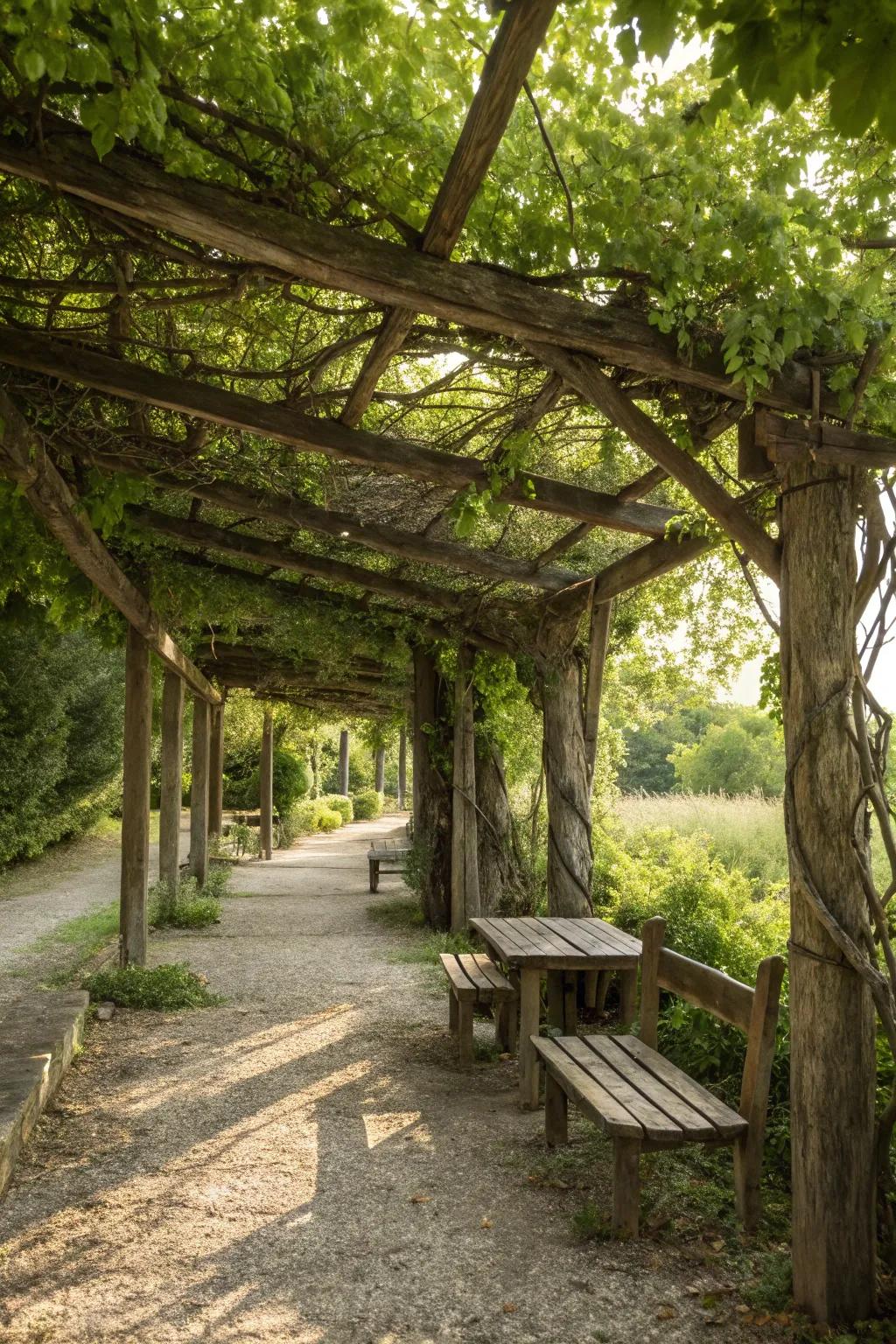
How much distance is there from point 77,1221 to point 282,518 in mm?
3746

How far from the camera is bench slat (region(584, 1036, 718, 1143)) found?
3320mm

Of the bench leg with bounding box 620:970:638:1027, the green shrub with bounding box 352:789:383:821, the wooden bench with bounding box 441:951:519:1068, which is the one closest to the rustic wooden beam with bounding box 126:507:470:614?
the wooden bench with bounding box 441:951:519:1068

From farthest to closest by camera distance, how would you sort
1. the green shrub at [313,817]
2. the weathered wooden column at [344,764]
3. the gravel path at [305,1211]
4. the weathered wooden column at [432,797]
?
the weathered wooden column at [344,764] → the green shrub at [313,817] → the weathered wooden column at [432,797] → the gravel path at [305,1211]

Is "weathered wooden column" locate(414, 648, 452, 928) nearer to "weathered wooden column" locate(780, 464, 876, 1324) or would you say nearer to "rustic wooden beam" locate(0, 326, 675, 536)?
"rustic wooden beam" locate(0, 326, 675, 536)

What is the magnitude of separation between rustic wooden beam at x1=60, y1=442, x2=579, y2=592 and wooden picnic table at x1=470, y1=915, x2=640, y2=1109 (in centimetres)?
221

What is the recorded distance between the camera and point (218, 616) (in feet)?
29.5

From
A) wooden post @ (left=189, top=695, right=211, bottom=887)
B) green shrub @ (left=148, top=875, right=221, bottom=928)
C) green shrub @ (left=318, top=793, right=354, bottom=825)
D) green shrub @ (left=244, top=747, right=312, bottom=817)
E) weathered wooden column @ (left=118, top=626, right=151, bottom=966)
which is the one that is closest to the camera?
weathered wooden column @ (left=118, top=626, right=151, bottom=966)

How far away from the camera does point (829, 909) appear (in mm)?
3090

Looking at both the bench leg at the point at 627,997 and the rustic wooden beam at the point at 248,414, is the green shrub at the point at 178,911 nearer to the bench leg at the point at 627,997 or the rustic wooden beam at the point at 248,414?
the bench leg at the point at 627,997

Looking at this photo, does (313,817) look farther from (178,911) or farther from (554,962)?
(554,962)

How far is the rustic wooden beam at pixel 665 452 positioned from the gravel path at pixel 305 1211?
7.76 feet

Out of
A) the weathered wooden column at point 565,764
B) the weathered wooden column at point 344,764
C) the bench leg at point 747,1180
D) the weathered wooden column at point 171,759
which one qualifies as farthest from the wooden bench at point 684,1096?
the weathered wooden column at point 344,764

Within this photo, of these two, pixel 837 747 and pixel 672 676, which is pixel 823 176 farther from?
pixel 672 676

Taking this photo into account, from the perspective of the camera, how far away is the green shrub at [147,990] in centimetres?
714
